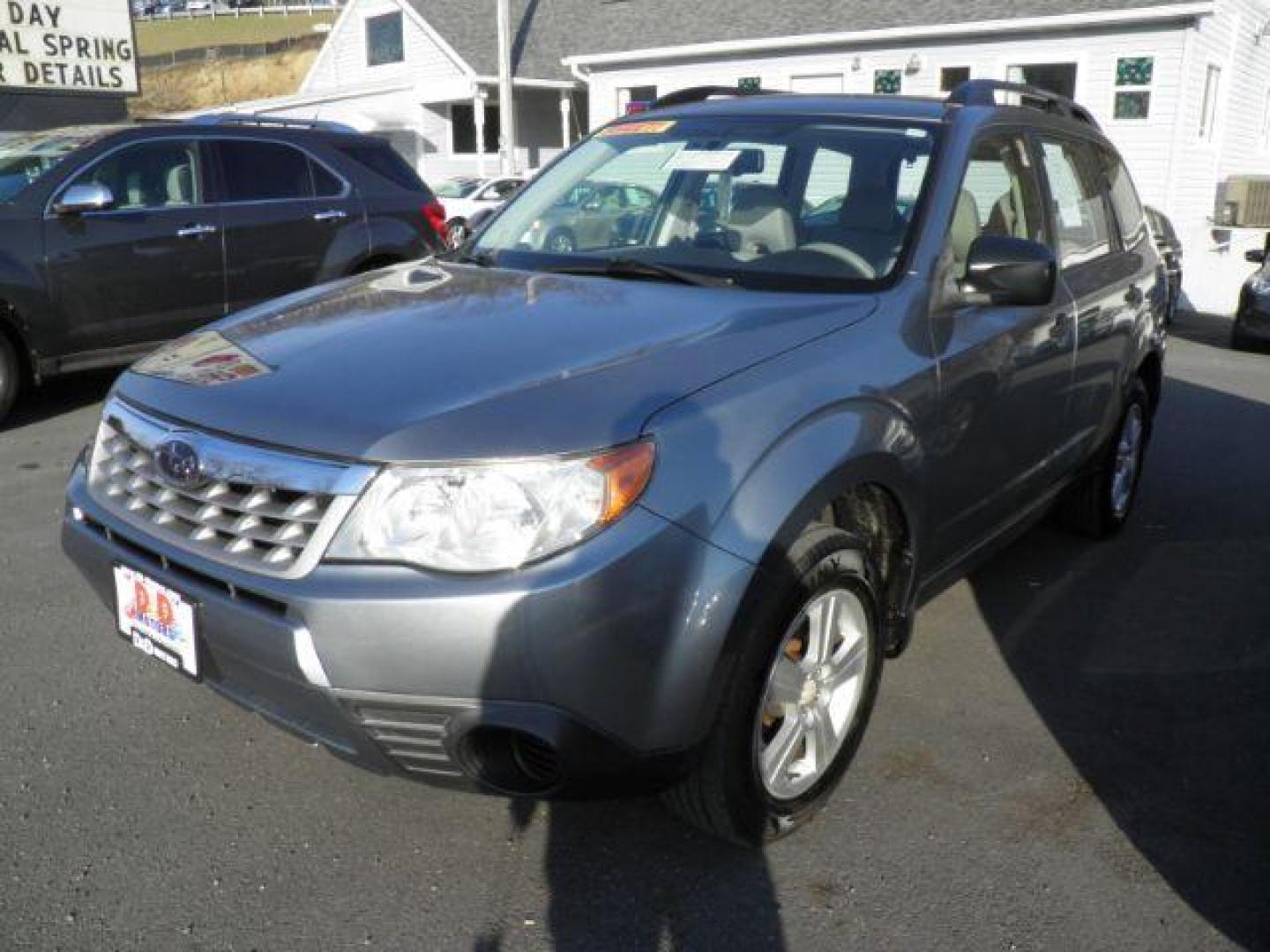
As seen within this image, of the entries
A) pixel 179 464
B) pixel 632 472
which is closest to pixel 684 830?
pixel 632 472

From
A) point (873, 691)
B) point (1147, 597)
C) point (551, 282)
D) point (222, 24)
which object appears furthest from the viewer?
point (222, 24)

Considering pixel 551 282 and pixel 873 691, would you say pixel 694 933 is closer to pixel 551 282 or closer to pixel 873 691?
pixel 873 691

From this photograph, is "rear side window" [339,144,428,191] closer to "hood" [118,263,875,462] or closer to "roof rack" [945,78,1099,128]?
"roof rack" [945,78,1099,128]

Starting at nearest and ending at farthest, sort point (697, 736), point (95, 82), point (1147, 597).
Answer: point (697, 736) < point (1147, 597) < point (95, 82)

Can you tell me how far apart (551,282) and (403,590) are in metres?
1.33

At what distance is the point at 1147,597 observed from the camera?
179 inches

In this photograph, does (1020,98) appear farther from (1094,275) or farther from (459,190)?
(459,190)

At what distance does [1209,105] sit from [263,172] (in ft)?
52.2

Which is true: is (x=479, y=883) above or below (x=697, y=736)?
below

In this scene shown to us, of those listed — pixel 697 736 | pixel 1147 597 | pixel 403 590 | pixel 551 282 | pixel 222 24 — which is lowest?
pixel 1147 597

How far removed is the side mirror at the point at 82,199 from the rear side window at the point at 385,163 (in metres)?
2.00

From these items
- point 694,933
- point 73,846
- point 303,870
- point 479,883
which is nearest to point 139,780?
point 73,846

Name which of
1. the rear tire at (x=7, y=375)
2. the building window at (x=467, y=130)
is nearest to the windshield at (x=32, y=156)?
the rear tire at (x=7, y=375)

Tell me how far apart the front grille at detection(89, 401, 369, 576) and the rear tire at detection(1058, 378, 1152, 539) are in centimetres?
339
